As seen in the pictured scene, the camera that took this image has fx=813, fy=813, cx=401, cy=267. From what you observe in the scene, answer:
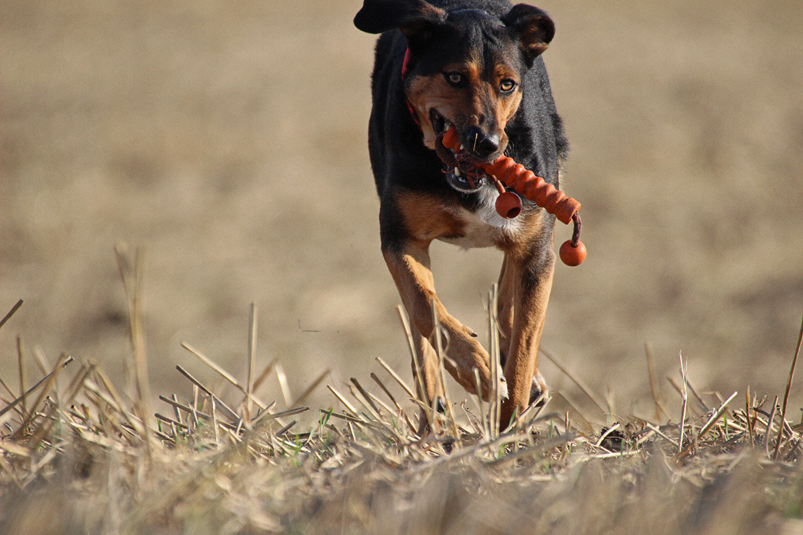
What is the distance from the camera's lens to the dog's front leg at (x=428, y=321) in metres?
3.74

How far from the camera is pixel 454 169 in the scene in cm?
409

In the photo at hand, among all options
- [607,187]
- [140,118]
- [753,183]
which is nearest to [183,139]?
[140,118]

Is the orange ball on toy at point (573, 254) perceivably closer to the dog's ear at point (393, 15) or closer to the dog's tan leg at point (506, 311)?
the dog's tan leg at point (506, 311)

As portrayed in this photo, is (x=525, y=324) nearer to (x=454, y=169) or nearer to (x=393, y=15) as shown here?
(x=454, y=169)

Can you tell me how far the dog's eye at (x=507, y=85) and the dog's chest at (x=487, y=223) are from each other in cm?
50

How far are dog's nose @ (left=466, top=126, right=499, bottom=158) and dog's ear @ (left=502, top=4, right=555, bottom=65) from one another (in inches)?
34.2

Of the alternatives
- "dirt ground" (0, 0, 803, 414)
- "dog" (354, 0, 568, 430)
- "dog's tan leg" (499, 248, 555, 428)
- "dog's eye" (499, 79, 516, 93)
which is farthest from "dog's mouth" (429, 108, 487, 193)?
"dirt ground" (0, 0, 803, 414)

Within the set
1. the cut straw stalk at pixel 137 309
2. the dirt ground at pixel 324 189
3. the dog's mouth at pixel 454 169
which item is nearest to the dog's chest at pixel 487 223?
the dog's mouth at pixel 454 169

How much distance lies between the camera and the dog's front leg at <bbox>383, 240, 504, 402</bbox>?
3.74 metres

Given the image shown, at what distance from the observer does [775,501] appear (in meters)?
2.39

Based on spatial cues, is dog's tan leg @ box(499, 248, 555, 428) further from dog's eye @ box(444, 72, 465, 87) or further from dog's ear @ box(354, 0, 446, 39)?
dog's ear @ box(354, 0, 446, 39)

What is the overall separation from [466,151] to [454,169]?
1.13 feet

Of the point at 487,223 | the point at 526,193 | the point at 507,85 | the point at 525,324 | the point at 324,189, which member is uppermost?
the point at 507,85

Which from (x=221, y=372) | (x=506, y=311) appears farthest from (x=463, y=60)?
(x=221, y=372)
